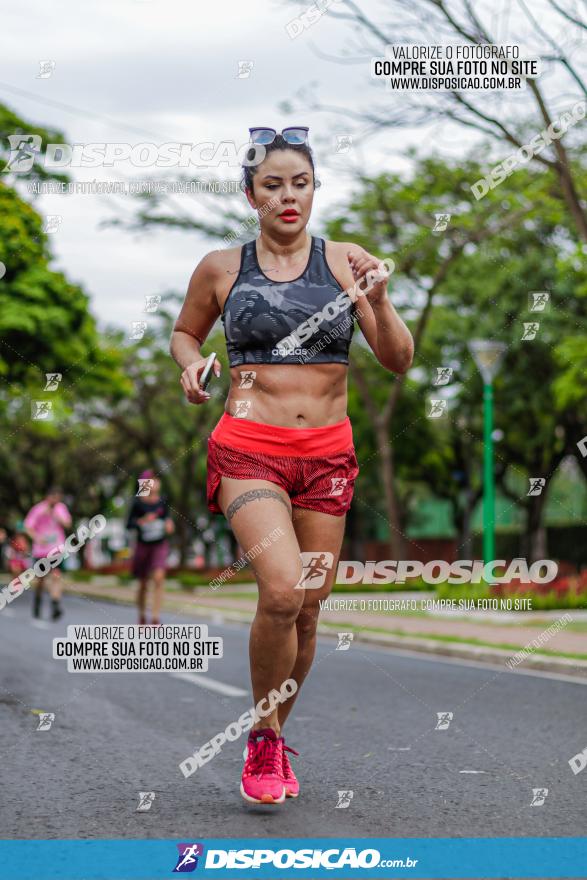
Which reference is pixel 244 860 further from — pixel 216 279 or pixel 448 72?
pixel 448 72

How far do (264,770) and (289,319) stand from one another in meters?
1.48

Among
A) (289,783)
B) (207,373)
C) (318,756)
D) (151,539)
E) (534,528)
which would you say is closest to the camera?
(207,373)

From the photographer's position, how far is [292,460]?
431 cm

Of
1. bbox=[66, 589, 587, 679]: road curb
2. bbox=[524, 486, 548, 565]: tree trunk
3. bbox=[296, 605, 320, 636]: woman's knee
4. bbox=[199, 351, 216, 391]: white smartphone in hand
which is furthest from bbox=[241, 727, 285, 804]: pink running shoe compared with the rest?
bbox=[524, 486, 548, 565]: tree trunk

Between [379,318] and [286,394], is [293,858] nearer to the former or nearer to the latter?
[286,394]

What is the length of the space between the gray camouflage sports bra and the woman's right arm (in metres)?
0.13

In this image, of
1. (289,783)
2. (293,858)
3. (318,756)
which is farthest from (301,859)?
(318,756)

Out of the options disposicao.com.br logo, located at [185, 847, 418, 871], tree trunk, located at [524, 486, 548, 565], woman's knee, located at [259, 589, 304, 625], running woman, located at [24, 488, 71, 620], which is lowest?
disposicao.com.br logo, located at [185, 847, 418, 871]

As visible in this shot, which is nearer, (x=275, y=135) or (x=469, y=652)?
(x=275, y=135)

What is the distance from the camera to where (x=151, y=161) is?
26.0 ft

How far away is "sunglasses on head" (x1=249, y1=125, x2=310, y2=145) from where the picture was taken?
436 centimetres

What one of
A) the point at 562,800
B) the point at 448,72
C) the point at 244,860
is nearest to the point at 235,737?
the point at 562,800

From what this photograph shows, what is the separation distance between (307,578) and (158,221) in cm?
1873
